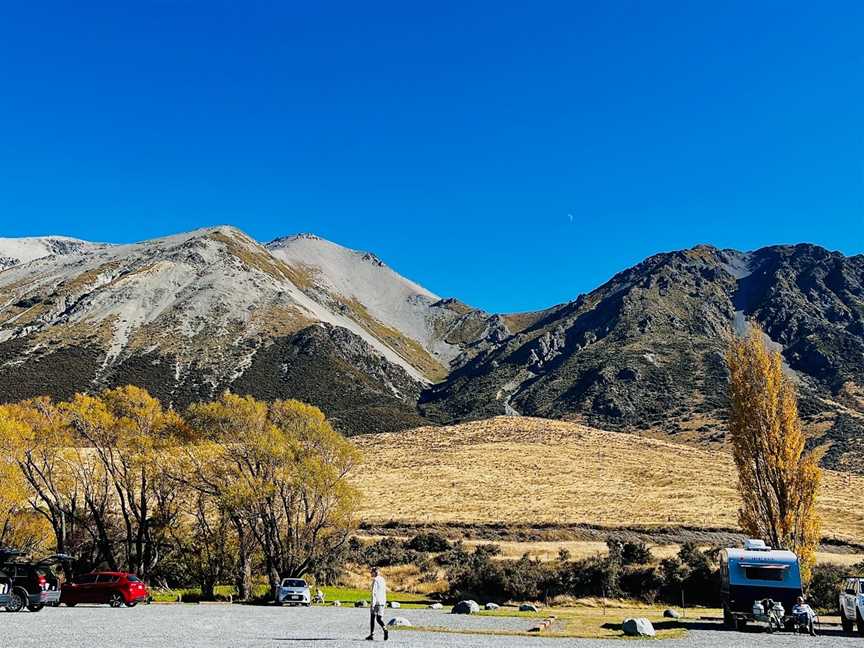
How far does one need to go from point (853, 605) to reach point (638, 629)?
7.49m

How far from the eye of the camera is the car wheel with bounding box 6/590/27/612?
2534cm

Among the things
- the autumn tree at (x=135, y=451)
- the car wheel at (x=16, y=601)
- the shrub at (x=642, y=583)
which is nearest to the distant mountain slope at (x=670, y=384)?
the shrub at (x=642, y=583)

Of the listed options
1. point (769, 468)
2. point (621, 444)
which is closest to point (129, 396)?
point (769, 468)

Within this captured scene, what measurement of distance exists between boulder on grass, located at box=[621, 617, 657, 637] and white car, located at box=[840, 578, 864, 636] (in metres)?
6.77

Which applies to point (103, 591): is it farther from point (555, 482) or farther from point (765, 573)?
point (555, 482)

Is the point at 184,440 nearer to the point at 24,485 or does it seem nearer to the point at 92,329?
the point at 24,485

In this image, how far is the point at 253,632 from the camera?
65.1ft

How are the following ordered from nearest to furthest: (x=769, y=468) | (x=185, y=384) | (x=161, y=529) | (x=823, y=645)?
(x=823, y=645), (x=769, y=468), (x=161, y=529), (x=185, y=384)

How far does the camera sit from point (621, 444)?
329ft

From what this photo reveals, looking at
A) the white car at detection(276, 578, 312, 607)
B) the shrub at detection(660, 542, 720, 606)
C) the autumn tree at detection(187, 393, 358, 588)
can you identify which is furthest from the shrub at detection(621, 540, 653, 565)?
the white car at detection(276, 578, 312, 607)

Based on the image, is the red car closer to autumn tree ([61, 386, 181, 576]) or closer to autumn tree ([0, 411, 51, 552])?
autumn tree ([61, 386, 181, 576])

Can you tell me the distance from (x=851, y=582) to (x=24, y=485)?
129 feet

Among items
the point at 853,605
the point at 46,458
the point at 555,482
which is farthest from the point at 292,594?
the point at 555,482

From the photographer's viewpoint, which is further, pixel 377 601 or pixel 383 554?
pixel 383 554
